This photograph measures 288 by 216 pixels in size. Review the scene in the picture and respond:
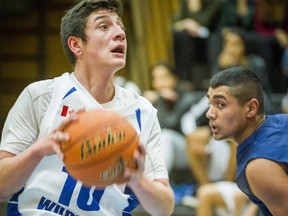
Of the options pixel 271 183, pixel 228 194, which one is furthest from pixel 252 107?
pixel 228 194

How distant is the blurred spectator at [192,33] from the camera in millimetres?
8500

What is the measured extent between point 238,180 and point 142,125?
564 millimetres

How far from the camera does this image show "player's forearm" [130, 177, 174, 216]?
10.1 feet

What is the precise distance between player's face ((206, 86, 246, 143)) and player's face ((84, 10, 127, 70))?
0.58m

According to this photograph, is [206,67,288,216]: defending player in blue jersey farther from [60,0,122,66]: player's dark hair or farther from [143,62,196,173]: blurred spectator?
[143,62,196,173]: blurred spectator

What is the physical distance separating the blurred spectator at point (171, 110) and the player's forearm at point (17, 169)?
4.13 metres

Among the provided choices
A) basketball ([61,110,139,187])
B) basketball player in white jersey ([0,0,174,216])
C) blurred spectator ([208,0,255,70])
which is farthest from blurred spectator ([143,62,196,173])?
basketball ([61,110,139,187])

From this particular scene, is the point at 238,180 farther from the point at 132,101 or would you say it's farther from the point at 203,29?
the point at 203,29

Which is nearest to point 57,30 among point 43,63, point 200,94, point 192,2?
point 43,63

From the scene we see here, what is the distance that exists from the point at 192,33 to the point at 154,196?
546cm

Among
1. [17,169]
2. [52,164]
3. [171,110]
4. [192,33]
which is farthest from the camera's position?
[192,33]

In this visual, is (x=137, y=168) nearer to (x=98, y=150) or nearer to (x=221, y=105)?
(x=98, y=150)

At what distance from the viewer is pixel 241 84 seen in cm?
376

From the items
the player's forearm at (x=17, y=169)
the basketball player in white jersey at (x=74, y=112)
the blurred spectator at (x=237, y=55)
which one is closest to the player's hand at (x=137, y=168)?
the basketball player in white jersey at (x=74, y=112)
